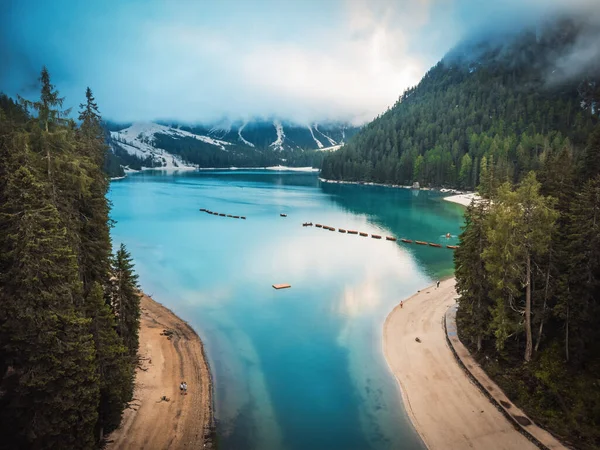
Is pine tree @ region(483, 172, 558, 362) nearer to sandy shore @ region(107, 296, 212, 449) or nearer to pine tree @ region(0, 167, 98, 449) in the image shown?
sandy shore @ region(107, 296, 212, 449)

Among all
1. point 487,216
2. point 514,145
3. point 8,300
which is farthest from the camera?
point 514,145

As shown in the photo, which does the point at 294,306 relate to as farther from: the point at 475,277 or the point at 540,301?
the point at 540,301

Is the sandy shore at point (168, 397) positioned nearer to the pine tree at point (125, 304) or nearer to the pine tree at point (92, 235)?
the pine tree at point (125, 304)

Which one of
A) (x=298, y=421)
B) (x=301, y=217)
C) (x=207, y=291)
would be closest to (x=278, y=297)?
(x=207, y=291)

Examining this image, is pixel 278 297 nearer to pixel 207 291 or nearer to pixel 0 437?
pixel 207 291

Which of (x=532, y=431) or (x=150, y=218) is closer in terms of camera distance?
(x=532, y=431)

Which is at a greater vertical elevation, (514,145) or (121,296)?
(514,145)

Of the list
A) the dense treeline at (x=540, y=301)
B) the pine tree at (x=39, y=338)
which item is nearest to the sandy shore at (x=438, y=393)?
the dense treeline at (x=540, y=301)
